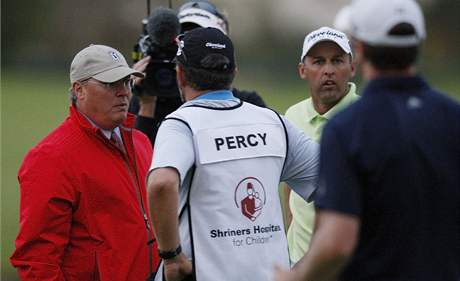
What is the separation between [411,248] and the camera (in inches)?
123

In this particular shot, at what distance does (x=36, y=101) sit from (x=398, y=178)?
66.2 feet

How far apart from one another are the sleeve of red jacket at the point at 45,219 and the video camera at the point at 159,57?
52.7 inches

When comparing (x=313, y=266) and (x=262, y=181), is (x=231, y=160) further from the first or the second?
(x=313, y=266)

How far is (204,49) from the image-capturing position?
13.4 feet

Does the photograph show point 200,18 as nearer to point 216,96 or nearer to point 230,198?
point 216,96

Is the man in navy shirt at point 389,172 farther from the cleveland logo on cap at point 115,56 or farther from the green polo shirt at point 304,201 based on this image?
the green polo shirt at point 304,201

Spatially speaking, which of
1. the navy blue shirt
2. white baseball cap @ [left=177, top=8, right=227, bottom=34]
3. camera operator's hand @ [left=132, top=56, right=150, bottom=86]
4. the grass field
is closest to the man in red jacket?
camera operator's hand @ [left=132, top=56, right=150, bottom=86]

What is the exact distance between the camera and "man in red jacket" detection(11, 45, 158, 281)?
434 centimetres

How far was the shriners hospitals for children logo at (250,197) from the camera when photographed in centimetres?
394

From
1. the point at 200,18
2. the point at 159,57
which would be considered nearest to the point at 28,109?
the point at 200,18

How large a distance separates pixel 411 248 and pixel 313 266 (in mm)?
301

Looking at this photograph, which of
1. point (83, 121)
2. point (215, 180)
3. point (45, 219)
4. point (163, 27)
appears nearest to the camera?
point (215, 180)

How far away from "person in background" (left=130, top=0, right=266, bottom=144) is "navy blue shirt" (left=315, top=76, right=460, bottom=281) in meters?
2.21

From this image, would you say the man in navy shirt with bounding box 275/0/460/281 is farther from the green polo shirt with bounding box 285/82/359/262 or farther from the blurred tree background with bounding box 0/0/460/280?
the blurred tree background with bounding box 0/0/460/280
